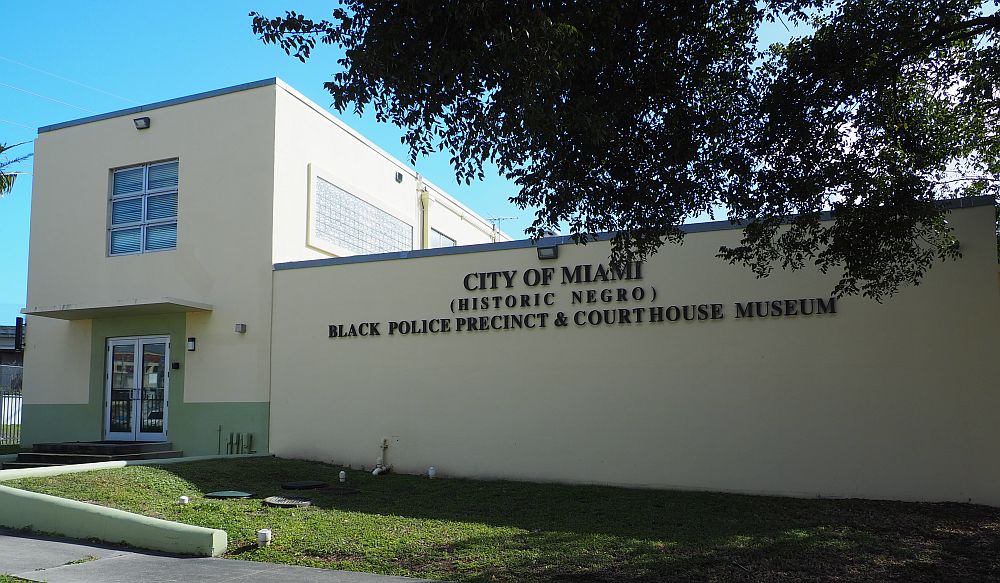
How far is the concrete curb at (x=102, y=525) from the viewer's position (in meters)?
8.12

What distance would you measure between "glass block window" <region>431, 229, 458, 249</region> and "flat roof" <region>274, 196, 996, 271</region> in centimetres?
750

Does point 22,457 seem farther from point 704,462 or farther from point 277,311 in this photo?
point 704,462

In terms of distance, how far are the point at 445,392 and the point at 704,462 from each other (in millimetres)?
4307

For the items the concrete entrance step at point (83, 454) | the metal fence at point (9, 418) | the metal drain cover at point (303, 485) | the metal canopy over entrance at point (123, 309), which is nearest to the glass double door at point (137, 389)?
the metal canopy over entrance at point (123, 309)

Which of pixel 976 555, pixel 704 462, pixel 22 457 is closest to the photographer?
pixel 976 555

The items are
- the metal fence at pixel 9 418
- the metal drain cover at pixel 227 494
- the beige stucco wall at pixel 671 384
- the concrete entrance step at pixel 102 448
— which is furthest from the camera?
the metal fence at pixel 9 418

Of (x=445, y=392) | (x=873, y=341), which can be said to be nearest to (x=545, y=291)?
(x=445, y=392)

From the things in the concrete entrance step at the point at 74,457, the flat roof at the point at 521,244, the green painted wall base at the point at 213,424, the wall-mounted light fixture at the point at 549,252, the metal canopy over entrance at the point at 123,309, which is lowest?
the concrete entrance step at the point at 74,457

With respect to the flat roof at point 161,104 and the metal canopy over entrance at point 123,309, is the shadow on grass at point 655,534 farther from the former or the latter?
the flat roof at point 161,104

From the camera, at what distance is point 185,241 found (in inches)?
636

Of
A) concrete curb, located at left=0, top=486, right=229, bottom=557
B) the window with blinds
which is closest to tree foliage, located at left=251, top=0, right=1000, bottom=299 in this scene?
concrete curb, located at left=0, top=486, right=229, bottom=557

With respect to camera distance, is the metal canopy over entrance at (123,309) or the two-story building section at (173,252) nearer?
the metal canopy over entrance at (123,309)

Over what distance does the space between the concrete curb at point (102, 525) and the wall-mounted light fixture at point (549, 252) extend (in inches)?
266

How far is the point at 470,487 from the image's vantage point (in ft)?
40.3
